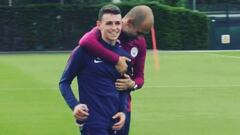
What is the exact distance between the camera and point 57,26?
Answer: 50.9 meters

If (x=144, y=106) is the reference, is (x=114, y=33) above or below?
above

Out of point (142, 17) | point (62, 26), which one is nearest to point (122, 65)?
point (142, 17)

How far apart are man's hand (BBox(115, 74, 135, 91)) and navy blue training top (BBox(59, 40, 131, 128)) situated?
0.30 ft

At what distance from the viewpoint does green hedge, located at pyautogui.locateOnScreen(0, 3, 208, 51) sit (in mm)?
50156

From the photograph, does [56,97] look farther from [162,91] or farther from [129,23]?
[129,23]

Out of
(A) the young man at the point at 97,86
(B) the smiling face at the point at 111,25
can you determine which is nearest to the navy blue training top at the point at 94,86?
(A) the young man at the point at 97,86

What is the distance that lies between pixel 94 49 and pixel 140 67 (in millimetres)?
881

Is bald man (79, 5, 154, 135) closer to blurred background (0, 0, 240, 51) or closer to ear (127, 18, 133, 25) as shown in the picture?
ear (127, 18, 133, 25)

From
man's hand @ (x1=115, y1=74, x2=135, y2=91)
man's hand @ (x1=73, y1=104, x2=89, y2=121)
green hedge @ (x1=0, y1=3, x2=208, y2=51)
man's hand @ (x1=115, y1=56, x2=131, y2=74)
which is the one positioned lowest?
green hedge @ (x1=0, y1=3, x2=208, y2=51)

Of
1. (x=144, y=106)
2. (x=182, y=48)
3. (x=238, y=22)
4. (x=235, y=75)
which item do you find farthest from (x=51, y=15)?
(x=144, y=106)

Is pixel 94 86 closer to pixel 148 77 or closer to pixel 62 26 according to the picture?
pixel 148 77

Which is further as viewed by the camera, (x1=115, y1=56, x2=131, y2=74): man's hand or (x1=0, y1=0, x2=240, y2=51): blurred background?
(x1=0, y1=0, x2=240, y2=51): blurred background

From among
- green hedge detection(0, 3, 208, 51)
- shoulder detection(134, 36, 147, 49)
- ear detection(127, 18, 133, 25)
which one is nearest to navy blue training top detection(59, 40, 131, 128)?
ear detection(127, 18, 133, 25)

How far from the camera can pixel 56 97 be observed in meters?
18.2
